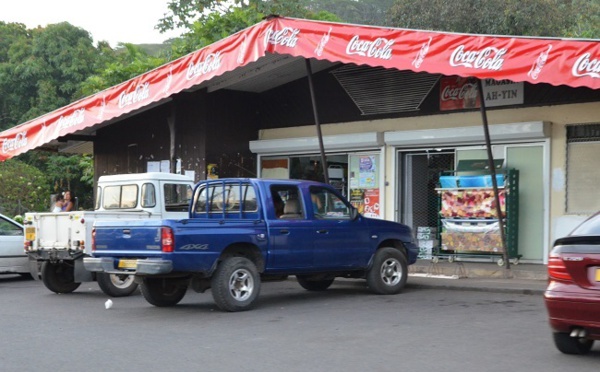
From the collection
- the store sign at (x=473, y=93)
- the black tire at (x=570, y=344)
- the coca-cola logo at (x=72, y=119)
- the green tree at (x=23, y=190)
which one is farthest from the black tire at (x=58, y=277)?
the green tree at (x=23, y=190)

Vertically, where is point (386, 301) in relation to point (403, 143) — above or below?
below

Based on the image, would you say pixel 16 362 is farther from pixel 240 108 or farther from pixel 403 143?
pixel 240 108

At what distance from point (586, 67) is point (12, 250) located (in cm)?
1156

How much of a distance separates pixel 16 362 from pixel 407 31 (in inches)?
331

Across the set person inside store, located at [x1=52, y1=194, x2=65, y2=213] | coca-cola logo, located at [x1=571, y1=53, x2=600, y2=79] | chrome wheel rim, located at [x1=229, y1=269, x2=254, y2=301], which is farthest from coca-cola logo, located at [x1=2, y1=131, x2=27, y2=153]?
coca-cola logo, located at [x1=571, y1=53, x2=600, y2=79]

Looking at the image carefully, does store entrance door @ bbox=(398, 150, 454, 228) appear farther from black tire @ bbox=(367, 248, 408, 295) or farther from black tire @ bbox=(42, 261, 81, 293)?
black tire @ bbox=(42, 261, 81, 293)

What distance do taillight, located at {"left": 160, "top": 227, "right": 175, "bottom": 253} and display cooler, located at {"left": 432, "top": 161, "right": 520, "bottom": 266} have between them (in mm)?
7405

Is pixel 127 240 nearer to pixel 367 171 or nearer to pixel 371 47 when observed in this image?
pixel 371 47

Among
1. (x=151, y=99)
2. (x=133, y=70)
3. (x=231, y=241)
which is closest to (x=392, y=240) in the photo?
(x=231, y=241)

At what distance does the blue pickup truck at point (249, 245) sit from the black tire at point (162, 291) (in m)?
0.02

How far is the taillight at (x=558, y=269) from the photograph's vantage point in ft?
24.1

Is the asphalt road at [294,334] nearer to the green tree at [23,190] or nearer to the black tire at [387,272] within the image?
the black tire at [387,272]

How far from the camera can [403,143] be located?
1842 centimetres

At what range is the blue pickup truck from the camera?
10.9 meters
